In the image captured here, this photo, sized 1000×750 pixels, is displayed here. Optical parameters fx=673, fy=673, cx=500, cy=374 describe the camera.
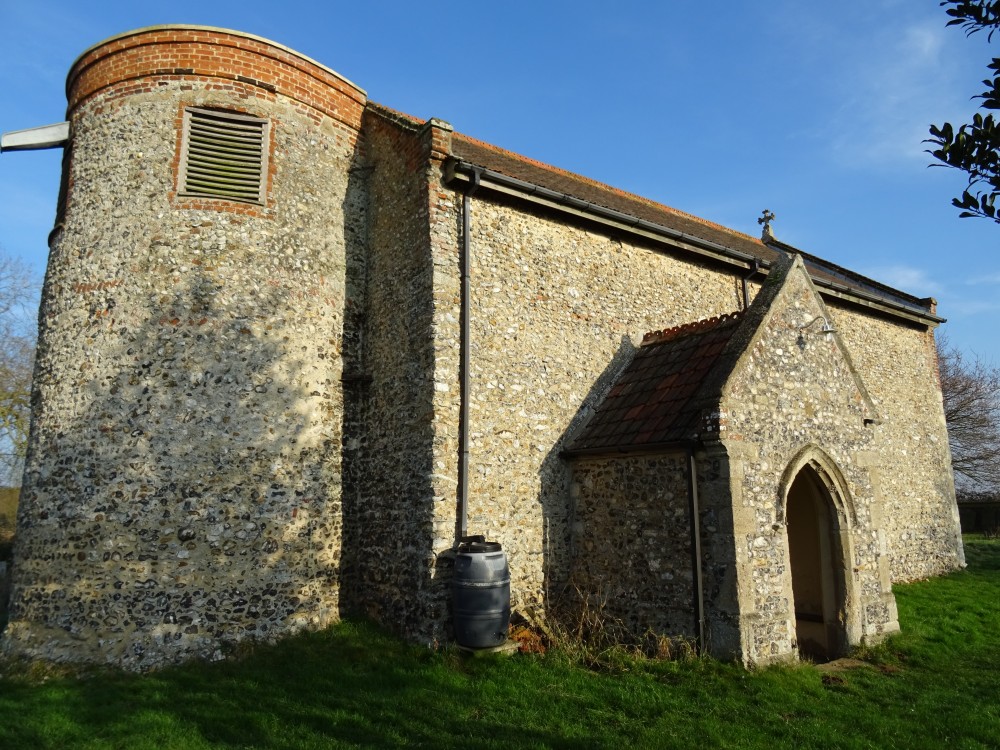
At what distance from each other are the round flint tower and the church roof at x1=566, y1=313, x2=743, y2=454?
398cm

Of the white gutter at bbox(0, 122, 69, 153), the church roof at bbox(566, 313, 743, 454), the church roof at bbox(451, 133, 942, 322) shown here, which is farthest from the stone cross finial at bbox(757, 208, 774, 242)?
the white gutter at bbox(0, 122, 69, 153)

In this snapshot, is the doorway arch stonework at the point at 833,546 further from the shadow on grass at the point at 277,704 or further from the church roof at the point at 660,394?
the shadow on grass at the point at 277,704

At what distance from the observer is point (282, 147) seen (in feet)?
33.4

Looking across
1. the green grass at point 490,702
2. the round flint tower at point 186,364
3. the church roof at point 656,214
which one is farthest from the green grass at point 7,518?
the church roof at point 656,214

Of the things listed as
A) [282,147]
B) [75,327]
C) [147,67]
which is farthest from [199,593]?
[147,67]

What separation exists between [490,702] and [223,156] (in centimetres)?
824

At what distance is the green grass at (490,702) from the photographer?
240 inches

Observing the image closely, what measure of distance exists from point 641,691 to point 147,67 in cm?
1076

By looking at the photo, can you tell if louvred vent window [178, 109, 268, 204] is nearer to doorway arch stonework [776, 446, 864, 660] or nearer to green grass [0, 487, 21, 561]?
doorway arch stonework [776, 446, 864, 660]

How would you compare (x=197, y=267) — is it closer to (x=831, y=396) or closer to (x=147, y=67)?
(x=147, y=67)

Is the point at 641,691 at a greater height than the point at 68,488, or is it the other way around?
the point at 68,488

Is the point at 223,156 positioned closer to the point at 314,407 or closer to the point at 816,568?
the point at 314,407

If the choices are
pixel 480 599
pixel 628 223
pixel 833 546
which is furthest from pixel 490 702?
pixel 628 223

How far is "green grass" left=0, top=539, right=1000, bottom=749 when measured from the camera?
6.09m
